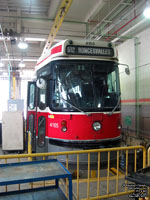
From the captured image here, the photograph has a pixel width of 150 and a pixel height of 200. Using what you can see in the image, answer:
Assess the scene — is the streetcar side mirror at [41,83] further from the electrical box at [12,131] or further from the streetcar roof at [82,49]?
the electrical box at [12,131]

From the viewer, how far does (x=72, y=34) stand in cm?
1072

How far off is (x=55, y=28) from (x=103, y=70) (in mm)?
4695

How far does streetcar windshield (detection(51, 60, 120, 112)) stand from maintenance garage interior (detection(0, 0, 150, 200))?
0.08 ft

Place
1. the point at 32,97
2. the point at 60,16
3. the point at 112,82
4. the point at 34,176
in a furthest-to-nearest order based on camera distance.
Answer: the point at 60,16
the point at 32,97
the point at 112,82
the point at 34,176

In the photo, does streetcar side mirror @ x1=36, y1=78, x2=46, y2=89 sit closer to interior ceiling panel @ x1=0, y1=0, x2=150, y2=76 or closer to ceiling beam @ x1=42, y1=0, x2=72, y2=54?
ceiling beam @ x1=42, y1=0, x2=72, y2=54

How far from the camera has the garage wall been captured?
26.4 feet

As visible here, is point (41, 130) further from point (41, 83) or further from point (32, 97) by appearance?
point (32, 97)

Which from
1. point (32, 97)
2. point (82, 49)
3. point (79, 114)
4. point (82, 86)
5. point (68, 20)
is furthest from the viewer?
point (68, 20)

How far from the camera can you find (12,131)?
8.16 metres

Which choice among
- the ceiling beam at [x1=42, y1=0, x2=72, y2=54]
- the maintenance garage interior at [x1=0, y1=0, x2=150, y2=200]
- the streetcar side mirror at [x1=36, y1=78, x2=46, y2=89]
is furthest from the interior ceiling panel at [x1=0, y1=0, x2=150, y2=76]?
the streetcar side mirror at [x1=36, y1=78, x2=46, y2=89]

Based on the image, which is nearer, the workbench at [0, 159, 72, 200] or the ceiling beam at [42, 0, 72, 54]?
the workbench at [0, 159, 72, 200]

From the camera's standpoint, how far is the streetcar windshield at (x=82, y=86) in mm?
4969

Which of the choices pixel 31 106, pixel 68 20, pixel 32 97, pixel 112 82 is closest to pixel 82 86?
pixel 112 82

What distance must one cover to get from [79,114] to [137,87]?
4.72 meters
